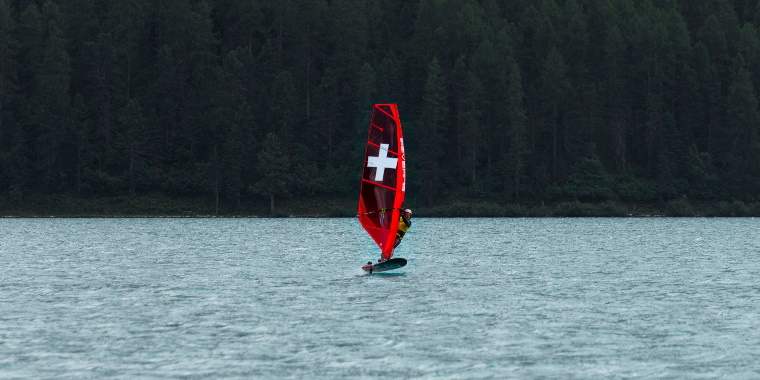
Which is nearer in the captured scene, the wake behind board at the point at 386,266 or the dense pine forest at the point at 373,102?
the wake behind board at the point at 386,266

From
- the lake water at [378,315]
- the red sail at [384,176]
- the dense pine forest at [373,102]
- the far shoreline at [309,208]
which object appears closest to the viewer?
the lake water at [378,315]

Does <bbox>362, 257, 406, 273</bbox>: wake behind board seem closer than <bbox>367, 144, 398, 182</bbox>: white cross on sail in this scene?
No

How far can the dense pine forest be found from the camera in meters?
157

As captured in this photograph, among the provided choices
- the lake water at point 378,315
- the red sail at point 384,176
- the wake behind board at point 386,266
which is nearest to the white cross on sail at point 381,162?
the red sail at point 384,176

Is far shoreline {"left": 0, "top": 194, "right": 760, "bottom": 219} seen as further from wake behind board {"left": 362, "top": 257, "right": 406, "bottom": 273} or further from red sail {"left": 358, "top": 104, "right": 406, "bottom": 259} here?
red sail {"left": 358, "top": 104, "right": 406, "bottom": 259}

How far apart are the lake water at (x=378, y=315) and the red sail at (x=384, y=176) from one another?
2.94 m

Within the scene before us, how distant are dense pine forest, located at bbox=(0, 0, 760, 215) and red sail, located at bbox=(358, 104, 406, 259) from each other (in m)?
104

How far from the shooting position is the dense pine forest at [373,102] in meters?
157

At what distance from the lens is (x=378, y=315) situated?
1383 inches

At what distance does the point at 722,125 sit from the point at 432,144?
50.8 metres

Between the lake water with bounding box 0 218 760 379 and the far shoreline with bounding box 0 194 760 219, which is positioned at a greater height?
the far shoreline with bounding box 0 194 760 219

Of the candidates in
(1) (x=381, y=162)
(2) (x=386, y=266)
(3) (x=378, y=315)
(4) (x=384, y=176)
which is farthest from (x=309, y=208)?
(3) (x=378, y=315)

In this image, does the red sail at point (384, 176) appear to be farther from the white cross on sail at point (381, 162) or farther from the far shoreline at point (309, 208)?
the far shoreline at point (309, 208)

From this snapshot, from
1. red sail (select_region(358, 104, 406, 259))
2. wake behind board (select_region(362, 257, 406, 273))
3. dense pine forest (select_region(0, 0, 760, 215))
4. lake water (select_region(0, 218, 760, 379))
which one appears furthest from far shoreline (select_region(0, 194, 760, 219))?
red sail (select_region(358, 104, 406, 259))
